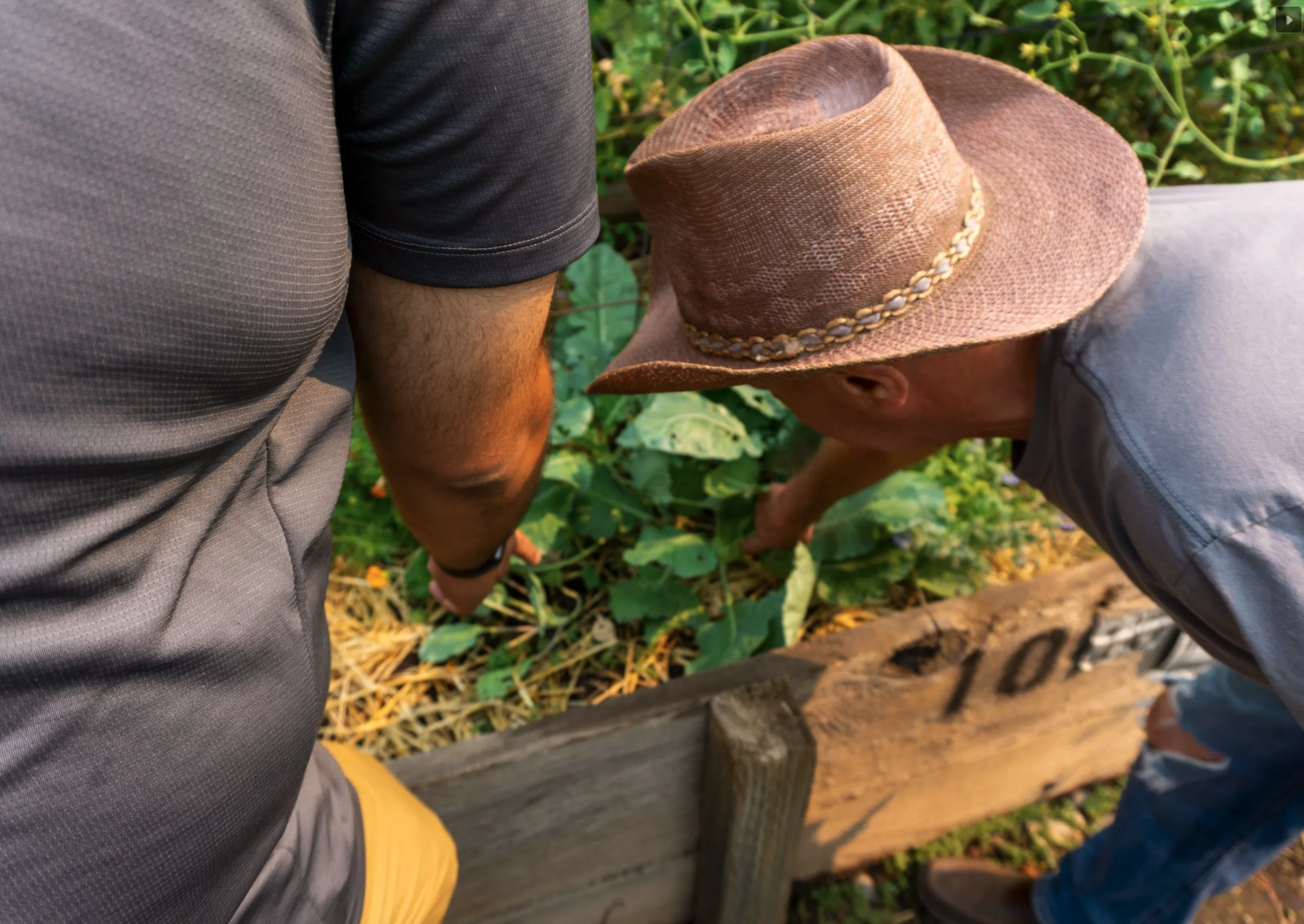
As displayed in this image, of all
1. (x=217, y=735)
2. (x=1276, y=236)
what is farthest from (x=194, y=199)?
(x=1276, y=236)

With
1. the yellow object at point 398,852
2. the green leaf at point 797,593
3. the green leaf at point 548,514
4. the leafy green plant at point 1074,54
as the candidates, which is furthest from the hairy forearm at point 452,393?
the leafy green plant at point 1074,54

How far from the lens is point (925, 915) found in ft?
7.59

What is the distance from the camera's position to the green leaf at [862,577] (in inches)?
74.9

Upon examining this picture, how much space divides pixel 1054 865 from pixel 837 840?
0.73 meters

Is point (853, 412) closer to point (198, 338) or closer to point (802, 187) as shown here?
point (802, 187)

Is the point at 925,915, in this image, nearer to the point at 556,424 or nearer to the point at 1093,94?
the point at 556,424

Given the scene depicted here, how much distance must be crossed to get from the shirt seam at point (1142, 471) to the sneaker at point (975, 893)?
5.47 feet

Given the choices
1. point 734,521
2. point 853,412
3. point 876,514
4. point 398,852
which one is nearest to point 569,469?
point 734,521

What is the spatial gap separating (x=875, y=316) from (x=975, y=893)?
72.3 inches

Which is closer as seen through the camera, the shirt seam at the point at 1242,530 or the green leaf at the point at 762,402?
the shirt seam at the point at 1242,530

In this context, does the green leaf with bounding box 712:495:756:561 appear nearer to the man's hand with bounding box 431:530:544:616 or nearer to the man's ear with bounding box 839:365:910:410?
the man's hand with bounding box 431:530:544:616

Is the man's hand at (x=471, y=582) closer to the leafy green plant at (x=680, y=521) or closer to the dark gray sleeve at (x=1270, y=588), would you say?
the leafy green plant at (x=680, y=521)

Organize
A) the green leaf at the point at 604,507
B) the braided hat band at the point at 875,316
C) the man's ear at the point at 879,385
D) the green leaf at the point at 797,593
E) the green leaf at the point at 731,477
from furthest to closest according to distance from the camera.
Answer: the green leaf at the point at 604,507, the green leaf at the point at 731,477, the green leaf at the point at 797,593, the man's ear at the point at 879,385, the braided hat band at the point at 875,316

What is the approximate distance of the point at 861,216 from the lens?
3.19 ft
